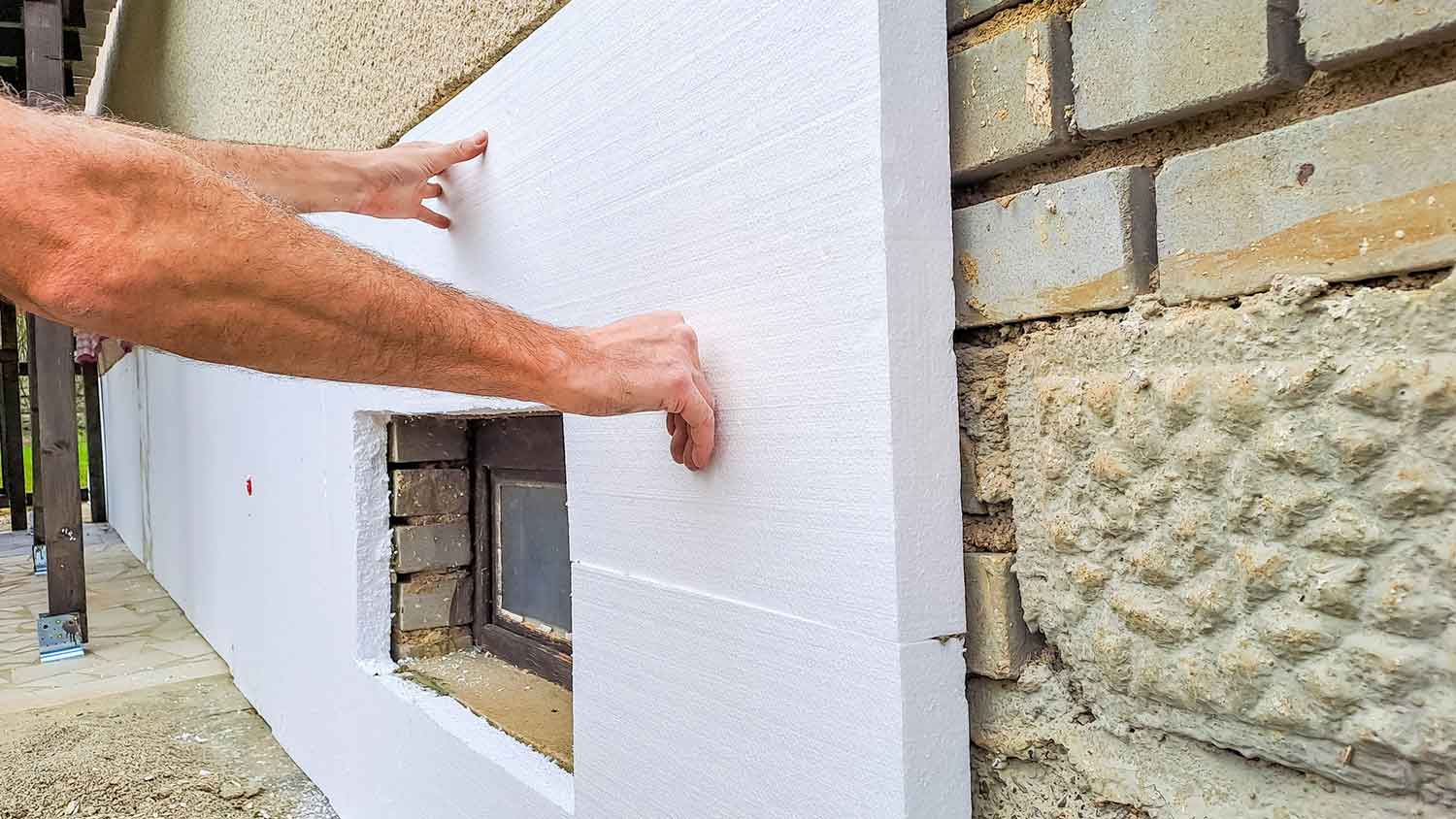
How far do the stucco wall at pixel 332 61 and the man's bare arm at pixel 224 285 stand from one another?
93 centimetres

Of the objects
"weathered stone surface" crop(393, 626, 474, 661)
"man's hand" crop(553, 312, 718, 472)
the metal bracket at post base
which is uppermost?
"man's hand" crop(553, 312, 718, 472)

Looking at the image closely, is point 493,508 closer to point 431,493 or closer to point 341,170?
point 431,493

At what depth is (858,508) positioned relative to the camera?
43.2 inches

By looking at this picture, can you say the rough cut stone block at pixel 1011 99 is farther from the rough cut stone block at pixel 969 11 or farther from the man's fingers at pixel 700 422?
the man's fingers at pixel 700 422

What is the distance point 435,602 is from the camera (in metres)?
2.81

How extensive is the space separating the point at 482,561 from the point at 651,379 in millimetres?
1772

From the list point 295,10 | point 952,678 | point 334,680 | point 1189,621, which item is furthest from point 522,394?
point 295,10

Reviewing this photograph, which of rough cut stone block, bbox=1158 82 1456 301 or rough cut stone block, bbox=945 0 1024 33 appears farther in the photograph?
rough cut stone block, bbox=945 0 1024 33

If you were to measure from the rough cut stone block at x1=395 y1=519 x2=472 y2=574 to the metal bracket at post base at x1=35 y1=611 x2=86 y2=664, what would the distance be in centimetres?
367

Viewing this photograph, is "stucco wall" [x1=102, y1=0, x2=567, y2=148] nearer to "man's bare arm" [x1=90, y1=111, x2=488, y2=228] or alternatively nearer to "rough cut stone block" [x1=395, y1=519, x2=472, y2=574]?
"man's bare arm" [x1=90, y1=111, x2=488, y2=228]

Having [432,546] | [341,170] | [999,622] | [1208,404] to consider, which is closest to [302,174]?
[341,170]

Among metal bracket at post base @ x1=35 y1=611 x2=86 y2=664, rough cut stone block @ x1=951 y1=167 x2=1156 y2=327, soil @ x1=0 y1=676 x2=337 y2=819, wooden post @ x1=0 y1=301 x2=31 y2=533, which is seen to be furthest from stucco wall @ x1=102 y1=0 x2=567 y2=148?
wooden post @ x1=0 y1=301 x2=31 y2=533

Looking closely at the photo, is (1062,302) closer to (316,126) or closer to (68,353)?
(316,126)

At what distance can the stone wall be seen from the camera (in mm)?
743
